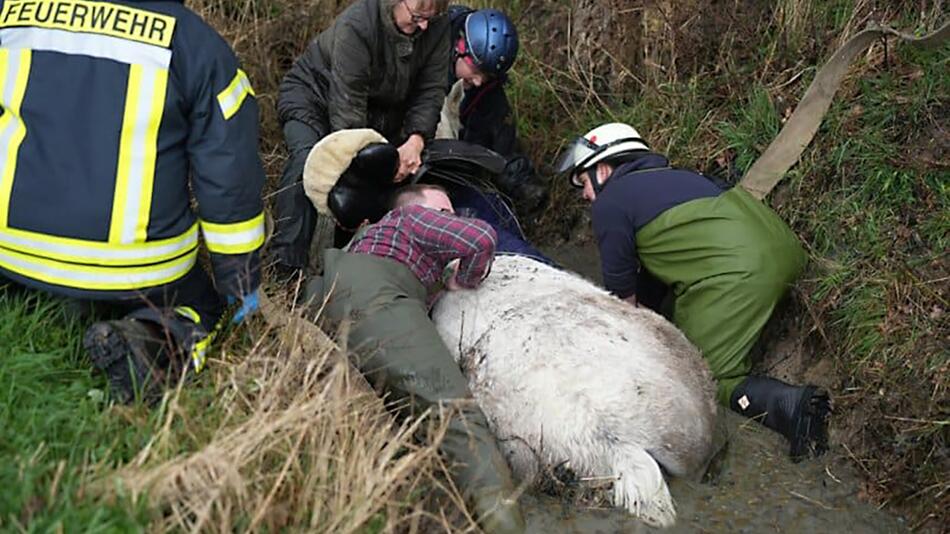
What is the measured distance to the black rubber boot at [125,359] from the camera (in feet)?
10.8

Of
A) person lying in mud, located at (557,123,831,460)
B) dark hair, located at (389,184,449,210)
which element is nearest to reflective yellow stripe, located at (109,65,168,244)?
dark hair, located at (389,184,449,210)

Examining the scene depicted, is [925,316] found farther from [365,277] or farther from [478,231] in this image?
[365,277]

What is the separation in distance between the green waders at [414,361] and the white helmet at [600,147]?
148cm

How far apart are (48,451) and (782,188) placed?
3625 mm

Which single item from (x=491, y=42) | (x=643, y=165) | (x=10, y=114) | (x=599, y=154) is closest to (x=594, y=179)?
(x=599, y=154)

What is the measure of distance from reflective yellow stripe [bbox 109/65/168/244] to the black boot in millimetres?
2549

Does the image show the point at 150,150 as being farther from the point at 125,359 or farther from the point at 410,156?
the point at 410,156

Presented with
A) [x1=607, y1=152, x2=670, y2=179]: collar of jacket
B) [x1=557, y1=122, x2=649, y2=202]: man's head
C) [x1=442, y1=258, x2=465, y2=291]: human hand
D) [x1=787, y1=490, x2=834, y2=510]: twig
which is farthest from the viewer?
[x1=557, y1=122, x2=649, y2=202]: man's head

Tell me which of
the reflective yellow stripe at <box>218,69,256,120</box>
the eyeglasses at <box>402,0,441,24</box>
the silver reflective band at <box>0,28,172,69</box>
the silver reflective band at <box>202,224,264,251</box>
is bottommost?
the silver reflective band at <box>202,224,264,251</box>

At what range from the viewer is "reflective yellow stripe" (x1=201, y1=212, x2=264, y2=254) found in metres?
3.55

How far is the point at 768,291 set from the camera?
4469 millimetres

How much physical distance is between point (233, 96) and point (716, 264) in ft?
7.34

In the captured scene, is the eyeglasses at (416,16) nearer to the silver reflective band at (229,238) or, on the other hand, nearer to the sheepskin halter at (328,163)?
the sheepskin halter at (328,163)

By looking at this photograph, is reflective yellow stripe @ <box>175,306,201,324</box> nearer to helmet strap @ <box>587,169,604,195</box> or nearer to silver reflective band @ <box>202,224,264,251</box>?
silver reflective band @ <box>202,224,264,251</box>
